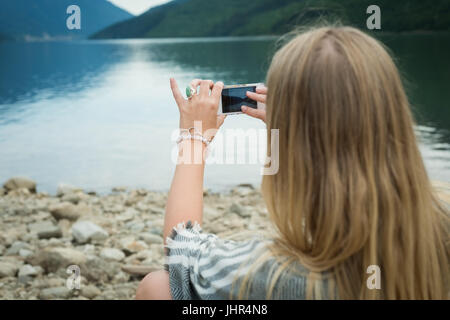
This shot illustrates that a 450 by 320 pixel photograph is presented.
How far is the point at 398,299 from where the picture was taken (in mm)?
1101

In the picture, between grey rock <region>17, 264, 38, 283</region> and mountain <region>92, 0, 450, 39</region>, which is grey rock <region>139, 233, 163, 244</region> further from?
mountain <region>92, 0, 450, 39</region>

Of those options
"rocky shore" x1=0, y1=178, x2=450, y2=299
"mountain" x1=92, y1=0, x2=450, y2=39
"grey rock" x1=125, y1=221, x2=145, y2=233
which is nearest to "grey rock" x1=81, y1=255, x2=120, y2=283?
"rocky shore" x1=0, y1=178, x2=450, y2=299

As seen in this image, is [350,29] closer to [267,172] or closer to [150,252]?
[267,172]

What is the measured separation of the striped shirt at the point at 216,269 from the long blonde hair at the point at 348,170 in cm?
3

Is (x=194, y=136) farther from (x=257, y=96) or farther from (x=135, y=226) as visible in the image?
(x=135, y=226)

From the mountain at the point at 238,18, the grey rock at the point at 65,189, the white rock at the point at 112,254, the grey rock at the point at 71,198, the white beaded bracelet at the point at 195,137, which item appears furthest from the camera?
the mountain at the point at 238,18

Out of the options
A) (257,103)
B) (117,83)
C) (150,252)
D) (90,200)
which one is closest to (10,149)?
(90,200)

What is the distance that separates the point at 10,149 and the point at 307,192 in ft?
31.3

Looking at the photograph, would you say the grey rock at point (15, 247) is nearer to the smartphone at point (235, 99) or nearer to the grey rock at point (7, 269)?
the grey rock at point (7, 269)

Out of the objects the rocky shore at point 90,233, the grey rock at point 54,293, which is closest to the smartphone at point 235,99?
the rocky shore at point 90,233

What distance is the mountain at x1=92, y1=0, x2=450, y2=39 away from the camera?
3631 centimetres

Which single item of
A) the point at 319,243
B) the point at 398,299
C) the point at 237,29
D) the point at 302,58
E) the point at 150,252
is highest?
the point at 237,29

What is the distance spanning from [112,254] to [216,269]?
8.85 feet

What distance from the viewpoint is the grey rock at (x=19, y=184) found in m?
6.42
